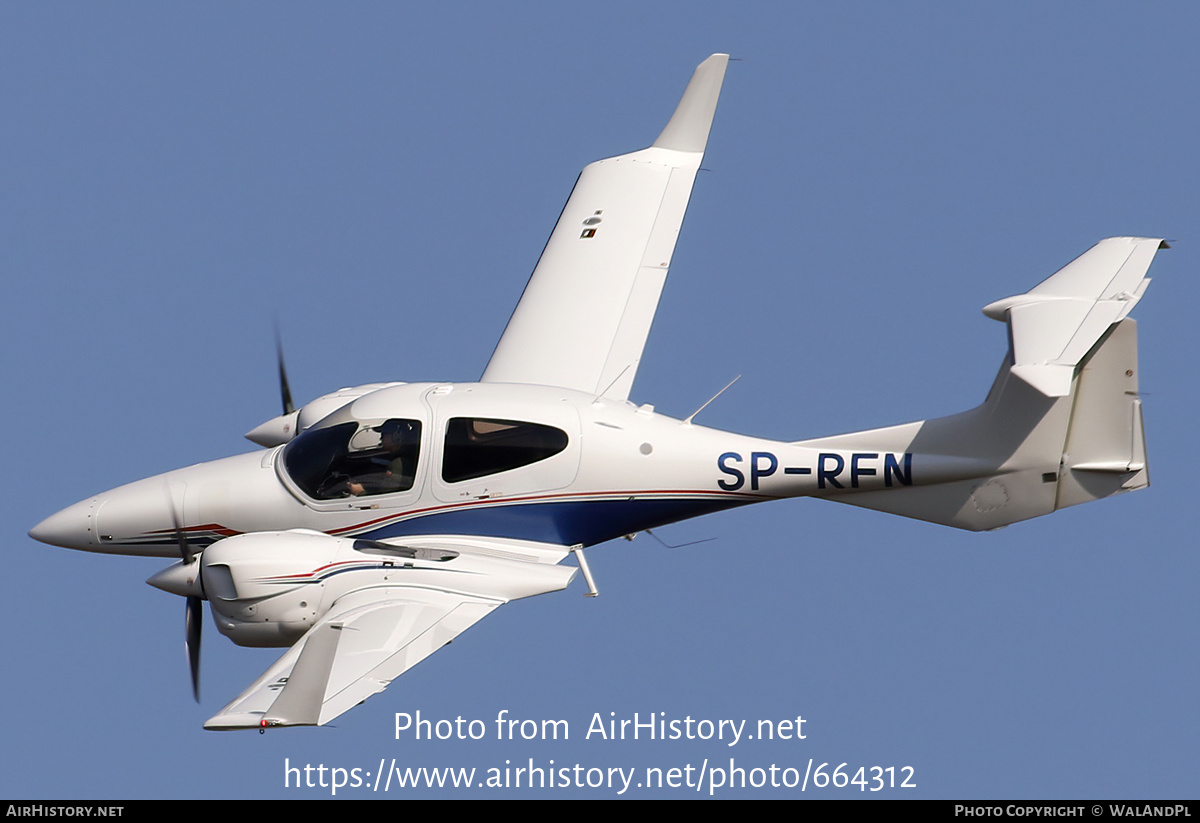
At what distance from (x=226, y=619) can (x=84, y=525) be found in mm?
2839

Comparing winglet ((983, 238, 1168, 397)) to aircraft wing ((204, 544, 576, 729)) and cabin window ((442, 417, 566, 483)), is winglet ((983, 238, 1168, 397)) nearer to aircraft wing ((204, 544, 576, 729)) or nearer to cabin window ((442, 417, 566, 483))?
cabin window ((442, 417, 566, 483))

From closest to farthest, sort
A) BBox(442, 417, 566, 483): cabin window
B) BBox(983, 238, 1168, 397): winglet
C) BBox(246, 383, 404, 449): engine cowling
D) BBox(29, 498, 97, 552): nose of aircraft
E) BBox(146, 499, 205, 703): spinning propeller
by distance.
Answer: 1. BBox(983, 238, 1168, 397): winglet
2. BBox(146, 499, 205, 703): spinning propeller
3. BBox(442, 417, 566, 483): cabin window
4. BBox(29, 498, 97, 552): nose of aircraft
5. BBox(246, 383, 404, 449): engine cowling

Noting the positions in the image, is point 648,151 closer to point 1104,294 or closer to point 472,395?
point 472,395

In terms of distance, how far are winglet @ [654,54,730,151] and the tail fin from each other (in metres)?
6.26

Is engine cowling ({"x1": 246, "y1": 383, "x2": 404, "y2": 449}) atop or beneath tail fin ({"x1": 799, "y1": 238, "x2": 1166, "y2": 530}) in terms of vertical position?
atop

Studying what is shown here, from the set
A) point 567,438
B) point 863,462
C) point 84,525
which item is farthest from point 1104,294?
point 84,525

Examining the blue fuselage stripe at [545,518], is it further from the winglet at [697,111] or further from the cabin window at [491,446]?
the winglet at [697,111]

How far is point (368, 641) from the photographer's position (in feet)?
54.5

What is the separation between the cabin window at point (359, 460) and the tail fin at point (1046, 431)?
401cm

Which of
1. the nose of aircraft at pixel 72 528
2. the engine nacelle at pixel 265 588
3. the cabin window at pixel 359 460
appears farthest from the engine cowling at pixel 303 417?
the engine nacelle at pixel 265 588

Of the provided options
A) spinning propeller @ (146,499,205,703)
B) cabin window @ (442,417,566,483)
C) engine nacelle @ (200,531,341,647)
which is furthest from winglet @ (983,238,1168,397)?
spinning propeller @ (146,499,205,703)

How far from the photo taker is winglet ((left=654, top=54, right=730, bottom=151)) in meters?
23.3

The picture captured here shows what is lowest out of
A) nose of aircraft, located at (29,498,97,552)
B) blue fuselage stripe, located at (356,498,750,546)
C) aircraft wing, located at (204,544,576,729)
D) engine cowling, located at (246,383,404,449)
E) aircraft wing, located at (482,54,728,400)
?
aircraft wing, located at (204,544,576,729)

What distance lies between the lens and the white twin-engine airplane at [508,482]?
671 inches
